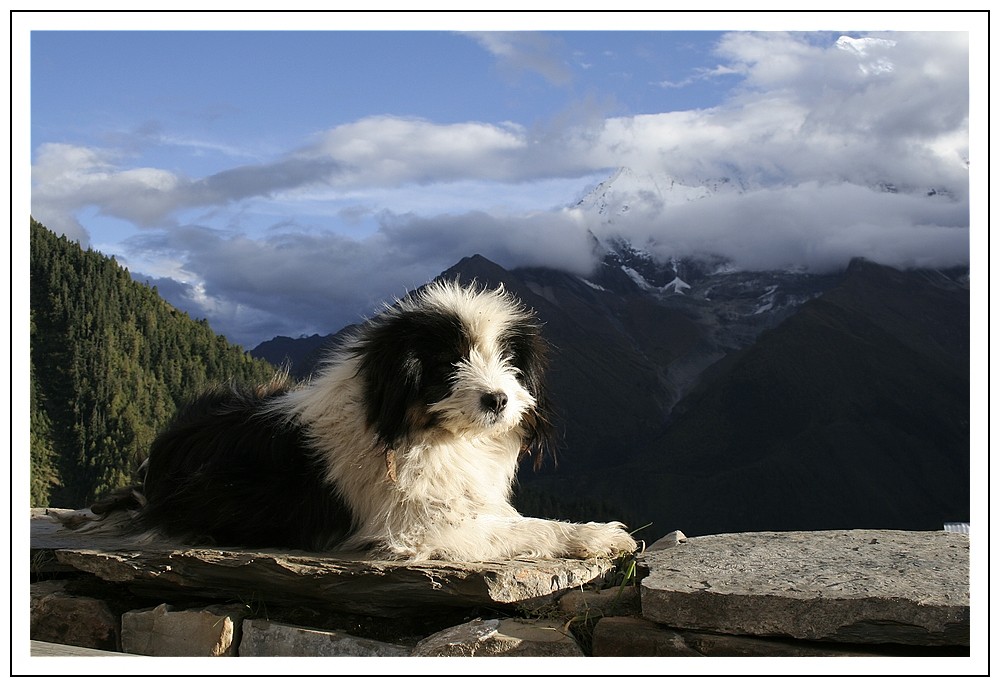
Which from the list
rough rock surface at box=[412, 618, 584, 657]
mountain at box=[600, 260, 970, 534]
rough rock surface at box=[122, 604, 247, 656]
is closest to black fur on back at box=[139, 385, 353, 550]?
rough rock surface at box=[122, 604, 247, 656]

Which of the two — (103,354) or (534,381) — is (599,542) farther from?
(103,354)

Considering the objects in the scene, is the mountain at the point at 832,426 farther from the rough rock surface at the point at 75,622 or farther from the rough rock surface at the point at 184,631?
the rough rock surface at the point at 75,622

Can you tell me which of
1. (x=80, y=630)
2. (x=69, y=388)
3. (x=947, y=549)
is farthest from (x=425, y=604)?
(x=69, y=388)

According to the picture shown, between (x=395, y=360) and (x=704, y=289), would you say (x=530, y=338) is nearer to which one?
(x=395, y=360)

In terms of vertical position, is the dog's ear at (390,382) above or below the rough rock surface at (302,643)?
above

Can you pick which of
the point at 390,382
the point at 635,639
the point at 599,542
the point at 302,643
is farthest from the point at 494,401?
the point at 302,643

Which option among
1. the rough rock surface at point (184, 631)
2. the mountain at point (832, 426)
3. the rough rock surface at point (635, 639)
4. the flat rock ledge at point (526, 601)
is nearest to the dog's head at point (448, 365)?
the flat rock ledge at point (526, 601)

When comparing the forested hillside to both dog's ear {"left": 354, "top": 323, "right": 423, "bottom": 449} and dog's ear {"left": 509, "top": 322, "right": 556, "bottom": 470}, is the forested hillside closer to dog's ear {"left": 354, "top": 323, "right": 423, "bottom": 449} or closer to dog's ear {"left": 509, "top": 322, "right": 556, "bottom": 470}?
dog's ear {"left": 509, "top": 322, "right": 556, "bottom": 470}
